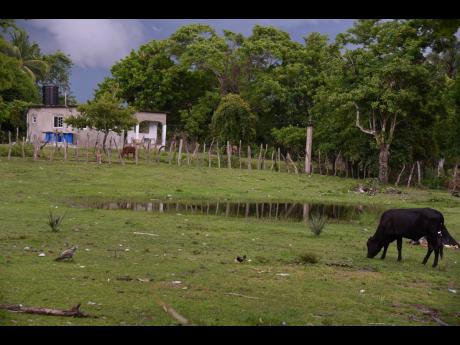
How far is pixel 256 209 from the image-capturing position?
87.7 ft

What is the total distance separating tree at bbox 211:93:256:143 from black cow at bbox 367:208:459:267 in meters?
38.3

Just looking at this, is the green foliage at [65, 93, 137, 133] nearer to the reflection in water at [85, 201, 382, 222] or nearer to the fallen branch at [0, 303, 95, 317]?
the reflection in water at [85, 201, 382, 222]

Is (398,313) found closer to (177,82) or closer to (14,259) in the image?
(14,259)

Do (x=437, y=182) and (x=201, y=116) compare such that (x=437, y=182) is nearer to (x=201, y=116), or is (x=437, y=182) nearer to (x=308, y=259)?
(x=201, y=116)

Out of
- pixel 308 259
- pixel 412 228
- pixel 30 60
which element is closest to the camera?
pixel 308 259

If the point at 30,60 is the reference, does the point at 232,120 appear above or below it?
below

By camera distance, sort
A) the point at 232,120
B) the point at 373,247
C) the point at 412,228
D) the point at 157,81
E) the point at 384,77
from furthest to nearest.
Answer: the point at 157,81 → the point at 232,120 → the point at 384,77 → the point at 373,247 → the point at 412,228

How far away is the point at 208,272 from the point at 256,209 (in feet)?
49.4

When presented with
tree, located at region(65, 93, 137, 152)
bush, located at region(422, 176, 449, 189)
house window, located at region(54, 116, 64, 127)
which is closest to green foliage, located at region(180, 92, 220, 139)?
house window, located at region(54, 116, 64, 127)

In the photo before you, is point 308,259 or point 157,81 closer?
point 308,259

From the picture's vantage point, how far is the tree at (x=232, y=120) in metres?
52.7

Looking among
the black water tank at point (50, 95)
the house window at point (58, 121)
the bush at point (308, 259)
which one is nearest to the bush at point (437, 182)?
the house window at point (58, 121)

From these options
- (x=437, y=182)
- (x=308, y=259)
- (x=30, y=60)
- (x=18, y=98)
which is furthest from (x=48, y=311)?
(x=30, y=60)
